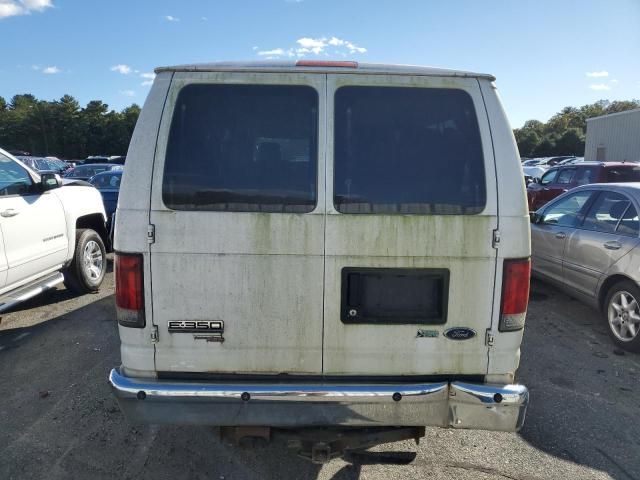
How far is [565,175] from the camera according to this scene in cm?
1105

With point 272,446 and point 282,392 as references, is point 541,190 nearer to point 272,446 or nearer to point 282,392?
point 272,446

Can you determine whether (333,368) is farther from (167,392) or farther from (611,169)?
(611,169)

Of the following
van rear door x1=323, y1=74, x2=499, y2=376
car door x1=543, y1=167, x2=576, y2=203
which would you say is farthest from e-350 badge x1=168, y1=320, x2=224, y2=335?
car door x1=543, y1=167, x2=576, y2=203

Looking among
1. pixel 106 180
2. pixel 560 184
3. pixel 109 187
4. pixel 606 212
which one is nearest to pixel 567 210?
pixel 606 212

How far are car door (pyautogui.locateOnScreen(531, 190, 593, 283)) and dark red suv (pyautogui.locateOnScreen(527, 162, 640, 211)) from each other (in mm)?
4464

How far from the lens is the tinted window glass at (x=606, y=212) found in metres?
5.10

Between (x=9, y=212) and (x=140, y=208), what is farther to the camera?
(x=9, y=212)

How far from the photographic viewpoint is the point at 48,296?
21.2 ft

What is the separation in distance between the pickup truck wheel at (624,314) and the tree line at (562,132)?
134ft

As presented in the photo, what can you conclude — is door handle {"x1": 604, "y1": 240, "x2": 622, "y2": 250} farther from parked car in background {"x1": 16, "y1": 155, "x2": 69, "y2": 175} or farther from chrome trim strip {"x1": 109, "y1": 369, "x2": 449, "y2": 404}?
parked car in background {"x1": 16, "y1": 155, "x2": 69, "y2": 175}

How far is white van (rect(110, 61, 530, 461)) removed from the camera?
7.55 ft

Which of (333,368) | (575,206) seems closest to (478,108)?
(333,368)

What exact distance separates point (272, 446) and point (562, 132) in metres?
69.6

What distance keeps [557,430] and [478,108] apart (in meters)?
2.46
